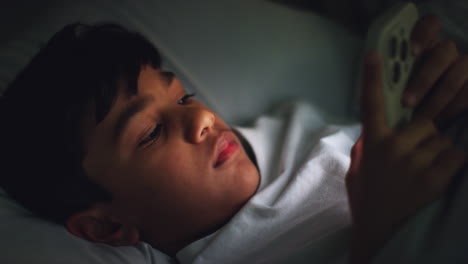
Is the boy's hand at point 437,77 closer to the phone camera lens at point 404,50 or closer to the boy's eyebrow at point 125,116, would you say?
the phone camera lens at point 404,50

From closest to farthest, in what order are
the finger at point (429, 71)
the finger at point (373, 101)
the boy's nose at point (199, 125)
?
the finger at point (373, 101) < the finger at point (429, 71) < the boy's nose at point (199, 125)

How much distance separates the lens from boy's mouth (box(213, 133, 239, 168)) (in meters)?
0.55

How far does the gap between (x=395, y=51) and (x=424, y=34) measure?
116 millimetres

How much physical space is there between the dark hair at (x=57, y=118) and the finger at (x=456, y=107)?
0.45m

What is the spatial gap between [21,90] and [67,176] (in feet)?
0.50

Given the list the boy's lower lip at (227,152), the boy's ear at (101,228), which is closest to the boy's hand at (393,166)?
the boy's lower lip at (227,152)

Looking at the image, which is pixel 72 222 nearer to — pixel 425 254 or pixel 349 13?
pixel 425 254

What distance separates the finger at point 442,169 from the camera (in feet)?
1.07

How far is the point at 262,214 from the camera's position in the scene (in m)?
0.55

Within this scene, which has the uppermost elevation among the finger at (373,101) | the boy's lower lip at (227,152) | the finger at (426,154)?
the finger at (373,101)

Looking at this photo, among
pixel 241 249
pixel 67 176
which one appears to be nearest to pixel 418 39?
pixel 241 249

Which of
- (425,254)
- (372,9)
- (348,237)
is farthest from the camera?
(372,9)

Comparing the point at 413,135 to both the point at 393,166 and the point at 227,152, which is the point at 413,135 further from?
the point at 227,152

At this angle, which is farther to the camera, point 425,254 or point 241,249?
point 241,249
